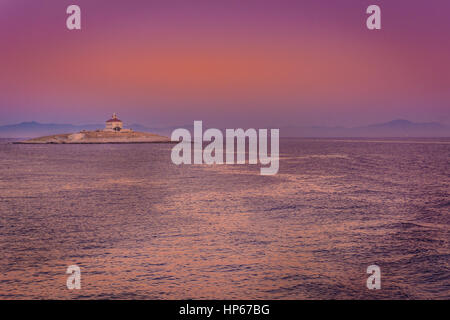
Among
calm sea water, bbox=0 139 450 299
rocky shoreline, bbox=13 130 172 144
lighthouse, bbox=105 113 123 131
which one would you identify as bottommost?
calm sea water, bbox=0 139 450 299

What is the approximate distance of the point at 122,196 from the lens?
23844mm

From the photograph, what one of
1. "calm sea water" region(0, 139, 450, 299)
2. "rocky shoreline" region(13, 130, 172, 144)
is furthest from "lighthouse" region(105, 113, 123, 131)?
"calm sea water" region(0, 139, 450, 299)

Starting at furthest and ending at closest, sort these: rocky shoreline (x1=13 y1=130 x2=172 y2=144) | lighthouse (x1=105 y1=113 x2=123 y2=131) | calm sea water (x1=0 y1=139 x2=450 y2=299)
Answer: lighthouse (x1=105 y1=113 x2=123 y2=131)
rocky shoreline (x1=13 y1=130 x2=172 y2=144)
calm sea water (x1=0 y1=139 x2=450 y2=299)

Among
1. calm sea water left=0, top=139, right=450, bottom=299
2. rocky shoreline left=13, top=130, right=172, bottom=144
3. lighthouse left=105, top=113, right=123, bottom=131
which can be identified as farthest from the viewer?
lighthouse left=105, top=113, right=123, bottom=131

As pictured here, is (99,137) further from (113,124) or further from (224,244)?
→ (224,244)

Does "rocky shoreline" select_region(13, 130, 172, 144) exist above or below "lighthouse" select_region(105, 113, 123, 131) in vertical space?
below

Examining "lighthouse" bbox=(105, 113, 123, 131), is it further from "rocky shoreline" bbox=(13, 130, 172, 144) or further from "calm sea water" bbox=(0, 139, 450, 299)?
"calm sea water" bbox=(0, 139, 450, 299)

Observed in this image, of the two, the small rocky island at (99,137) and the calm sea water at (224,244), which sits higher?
the small rocky island at (99,137)

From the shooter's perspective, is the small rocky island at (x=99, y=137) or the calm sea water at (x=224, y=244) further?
the small rocky island at (x=99, y=137)

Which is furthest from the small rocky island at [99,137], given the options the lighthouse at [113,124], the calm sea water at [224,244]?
the calm sea water at [224,244]

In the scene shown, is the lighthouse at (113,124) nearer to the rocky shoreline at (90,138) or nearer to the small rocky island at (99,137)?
the small rocky island at (99,137)

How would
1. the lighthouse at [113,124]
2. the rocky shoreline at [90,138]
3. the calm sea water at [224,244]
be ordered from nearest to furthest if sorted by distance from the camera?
the calm sea water at [224,244], the rocky shoreline at [90,138], the lighthouse at [113,124]
